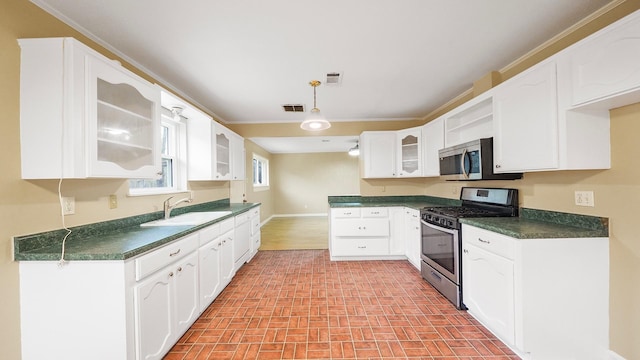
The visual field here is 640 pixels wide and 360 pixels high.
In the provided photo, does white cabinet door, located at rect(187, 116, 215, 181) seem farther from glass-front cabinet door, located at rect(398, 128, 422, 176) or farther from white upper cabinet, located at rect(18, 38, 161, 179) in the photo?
glass-front cabinet door, located at rect(398, 128, 422, 176)

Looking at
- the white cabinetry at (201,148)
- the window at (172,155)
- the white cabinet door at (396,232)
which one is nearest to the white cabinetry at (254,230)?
the white cabinetry at (201,148)

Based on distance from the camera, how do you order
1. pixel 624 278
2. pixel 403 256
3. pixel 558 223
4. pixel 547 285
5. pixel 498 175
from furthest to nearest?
1. pixel 403 256
2. pixel 498 175
3. pixel 558 223
4. pixel 547 285
5. pixel 624 278

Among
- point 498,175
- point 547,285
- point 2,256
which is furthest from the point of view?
point 498,175

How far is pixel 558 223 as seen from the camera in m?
1.89

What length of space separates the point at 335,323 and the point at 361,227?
177 cm

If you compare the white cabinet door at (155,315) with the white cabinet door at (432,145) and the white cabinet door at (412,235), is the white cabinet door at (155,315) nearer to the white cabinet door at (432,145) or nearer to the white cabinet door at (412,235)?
the white cabinet door at (412,235)

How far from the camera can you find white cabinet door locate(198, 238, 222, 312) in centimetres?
222

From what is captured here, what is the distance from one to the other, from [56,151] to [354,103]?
10.0 ft

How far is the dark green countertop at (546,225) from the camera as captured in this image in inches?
63.7

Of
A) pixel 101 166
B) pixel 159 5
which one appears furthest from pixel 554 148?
pixel 101 166

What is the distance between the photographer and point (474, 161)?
7.84 feet

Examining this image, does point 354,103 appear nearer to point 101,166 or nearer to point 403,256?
point 403,256

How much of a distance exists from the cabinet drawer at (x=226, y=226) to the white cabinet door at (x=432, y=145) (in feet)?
9.39

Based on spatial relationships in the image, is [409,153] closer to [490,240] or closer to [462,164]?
[462,164]
